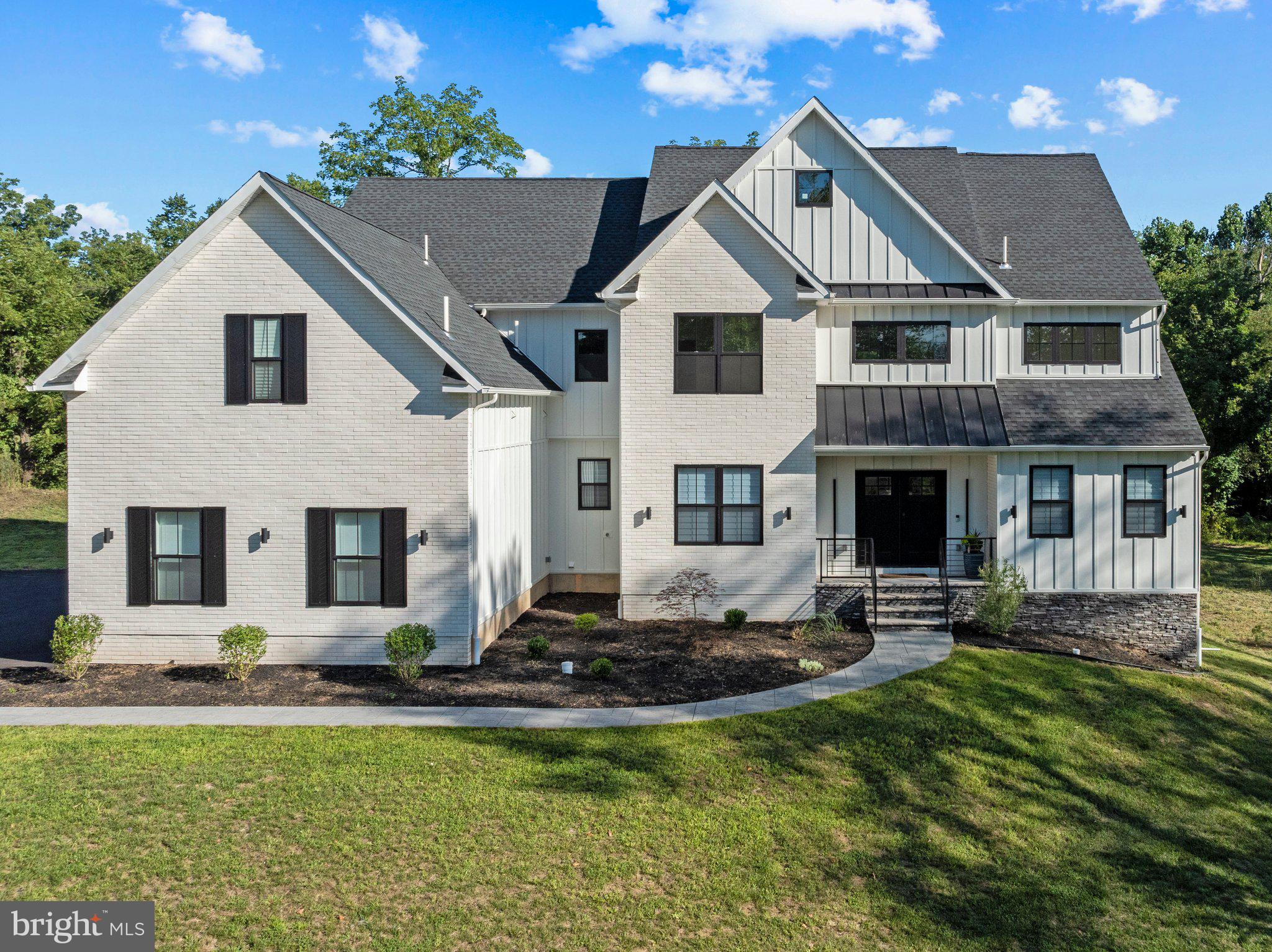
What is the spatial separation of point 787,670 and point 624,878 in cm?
681

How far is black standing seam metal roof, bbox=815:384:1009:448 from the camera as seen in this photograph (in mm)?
17906

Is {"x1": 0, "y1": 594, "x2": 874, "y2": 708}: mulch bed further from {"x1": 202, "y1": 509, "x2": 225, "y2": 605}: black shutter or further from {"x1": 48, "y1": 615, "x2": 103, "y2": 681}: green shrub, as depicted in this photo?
{"x1": 202, "y1": 509, "x2": 225, "y2": 605}: black shutter

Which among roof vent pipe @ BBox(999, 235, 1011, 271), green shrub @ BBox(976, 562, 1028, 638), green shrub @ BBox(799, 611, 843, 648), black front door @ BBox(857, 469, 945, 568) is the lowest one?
green shrub @ BBox(799, 611, 843, 648)

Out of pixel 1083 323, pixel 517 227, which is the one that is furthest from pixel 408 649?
pixel 1083 323

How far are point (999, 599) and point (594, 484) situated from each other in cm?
896

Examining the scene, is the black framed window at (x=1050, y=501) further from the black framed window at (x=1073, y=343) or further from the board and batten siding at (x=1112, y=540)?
the black framed window at (x=1073, y=343)

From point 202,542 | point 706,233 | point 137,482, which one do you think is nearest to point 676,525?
point 706,233

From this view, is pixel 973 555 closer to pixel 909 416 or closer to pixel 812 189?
pixel 909 416

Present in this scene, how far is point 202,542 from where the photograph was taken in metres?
15.1

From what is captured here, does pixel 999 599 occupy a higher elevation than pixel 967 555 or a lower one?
lower

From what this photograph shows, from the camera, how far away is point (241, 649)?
46.4 feet

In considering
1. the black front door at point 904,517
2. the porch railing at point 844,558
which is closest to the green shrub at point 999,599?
the black front door at point 904,517

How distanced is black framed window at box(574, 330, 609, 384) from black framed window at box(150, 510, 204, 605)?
8.74 m

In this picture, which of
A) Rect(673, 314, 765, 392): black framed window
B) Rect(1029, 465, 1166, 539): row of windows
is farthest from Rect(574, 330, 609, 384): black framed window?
Rect(1029, 465, 1166, 539): row of windows
